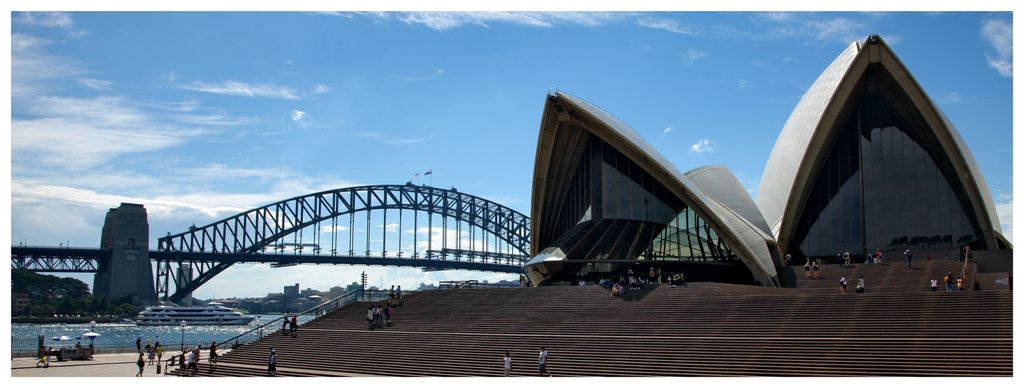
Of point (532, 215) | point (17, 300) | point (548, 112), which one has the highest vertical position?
point (548, 112)

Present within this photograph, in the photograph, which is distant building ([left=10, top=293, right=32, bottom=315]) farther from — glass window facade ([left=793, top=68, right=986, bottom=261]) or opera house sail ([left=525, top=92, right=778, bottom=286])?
glass window facade ([left=793, top=68, right=986, bottom=261])

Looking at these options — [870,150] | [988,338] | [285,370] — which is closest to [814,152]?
[870,150]

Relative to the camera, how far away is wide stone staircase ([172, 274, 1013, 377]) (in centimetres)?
2044

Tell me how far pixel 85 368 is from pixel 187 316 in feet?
242

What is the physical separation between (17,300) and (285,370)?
308 feet

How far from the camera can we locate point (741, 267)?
36.6 m

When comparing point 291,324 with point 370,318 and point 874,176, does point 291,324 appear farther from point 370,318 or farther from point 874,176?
point 874,176

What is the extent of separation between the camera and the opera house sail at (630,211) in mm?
36406

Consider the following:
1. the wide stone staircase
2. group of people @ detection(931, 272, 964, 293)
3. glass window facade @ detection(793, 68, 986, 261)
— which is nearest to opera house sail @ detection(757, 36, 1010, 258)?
glass window facade @ detection(793, 68, 986, 261)

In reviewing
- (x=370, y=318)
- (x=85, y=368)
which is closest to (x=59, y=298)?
(x=85, y=368)

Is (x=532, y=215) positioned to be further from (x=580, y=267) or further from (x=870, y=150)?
(x=870, y=150)

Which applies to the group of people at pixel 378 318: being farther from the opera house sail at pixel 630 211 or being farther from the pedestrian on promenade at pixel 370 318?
the opera house sail at pixel 630 211

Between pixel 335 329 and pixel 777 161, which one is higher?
pixel 777 161

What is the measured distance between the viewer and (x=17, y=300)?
106 meters
